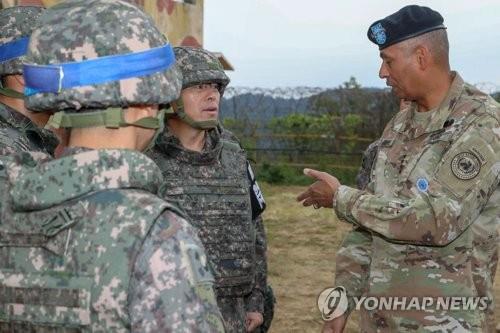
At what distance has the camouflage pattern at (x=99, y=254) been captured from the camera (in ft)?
4.18

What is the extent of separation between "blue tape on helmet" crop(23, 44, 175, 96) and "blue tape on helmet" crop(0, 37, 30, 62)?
1166mm

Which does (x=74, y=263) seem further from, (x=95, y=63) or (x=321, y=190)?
(x=321, y=190)

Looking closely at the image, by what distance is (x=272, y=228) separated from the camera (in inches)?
384

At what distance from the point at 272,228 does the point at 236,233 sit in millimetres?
6853

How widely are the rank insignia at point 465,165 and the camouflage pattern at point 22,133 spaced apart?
61.6 inches

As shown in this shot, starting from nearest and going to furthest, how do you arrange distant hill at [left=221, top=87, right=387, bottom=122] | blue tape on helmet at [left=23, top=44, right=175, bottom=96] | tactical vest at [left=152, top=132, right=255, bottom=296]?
blue tape on helmet at [left=23, top=44, right=175, bottom=96], tactical vest at [left=152, top=132, right=255, bottom=296], distant hill at [left=221, top=87, right=387, bottom=122]

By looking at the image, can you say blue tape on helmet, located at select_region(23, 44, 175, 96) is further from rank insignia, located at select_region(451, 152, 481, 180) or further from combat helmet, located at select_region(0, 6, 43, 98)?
rank insignia, located at select_region(451, 152, 481, 180)

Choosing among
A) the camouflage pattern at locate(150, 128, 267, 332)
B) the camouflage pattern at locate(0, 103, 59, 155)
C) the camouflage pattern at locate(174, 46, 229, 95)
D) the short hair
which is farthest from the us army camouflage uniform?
the camouflage pattern at locate(0, 103, 59, 155)

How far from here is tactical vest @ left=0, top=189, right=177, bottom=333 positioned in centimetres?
128

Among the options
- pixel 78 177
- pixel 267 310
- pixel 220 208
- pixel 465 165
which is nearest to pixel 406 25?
pixel 465 165

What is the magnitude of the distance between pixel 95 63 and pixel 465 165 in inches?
61.0

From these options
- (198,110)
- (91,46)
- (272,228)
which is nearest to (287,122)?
(272,228)

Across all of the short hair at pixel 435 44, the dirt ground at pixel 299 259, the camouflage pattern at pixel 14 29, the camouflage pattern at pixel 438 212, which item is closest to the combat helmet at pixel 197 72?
the camouflage pattern at pixel 14 29

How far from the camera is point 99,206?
1327mm
